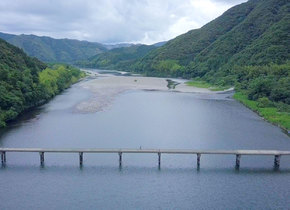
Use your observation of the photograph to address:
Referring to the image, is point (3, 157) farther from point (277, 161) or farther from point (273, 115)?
point (273, 115)

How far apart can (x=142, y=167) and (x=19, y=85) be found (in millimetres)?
45523

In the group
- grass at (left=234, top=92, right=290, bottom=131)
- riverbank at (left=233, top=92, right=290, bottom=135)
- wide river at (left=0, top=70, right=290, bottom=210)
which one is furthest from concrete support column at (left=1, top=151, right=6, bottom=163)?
grass at (left=234, top=92, right=290, bottom=131)

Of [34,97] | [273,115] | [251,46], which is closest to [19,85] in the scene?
[34,97]

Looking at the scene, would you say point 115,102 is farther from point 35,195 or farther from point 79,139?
point 35,195

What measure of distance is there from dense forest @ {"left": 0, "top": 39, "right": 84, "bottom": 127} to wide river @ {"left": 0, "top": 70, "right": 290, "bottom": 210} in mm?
3778

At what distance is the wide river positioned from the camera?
3653 centimetres

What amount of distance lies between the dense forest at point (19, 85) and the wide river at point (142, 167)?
378 centimetres

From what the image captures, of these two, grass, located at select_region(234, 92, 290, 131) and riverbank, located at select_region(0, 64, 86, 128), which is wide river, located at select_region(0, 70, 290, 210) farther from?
riverbank, located at select_region(0, 64, 86, 128)

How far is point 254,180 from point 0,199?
29966mm

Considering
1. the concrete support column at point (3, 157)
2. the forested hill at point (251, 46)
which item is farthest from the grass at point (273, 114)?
the concrete support column at point (3, 157)

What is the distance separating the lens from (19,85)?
7806 cm

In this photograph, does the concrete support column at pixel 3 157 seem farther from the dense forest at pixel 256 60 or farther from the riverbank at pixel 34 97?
the dense forest at pixel 256 60

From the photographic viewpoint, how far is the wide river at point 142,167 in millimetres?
36531

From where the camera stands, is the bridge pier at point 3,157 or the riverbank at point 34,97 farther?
the riverbank at point 34,97
